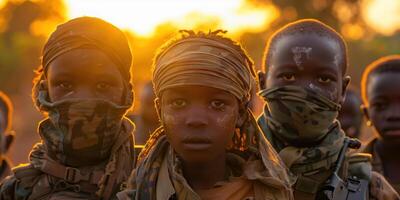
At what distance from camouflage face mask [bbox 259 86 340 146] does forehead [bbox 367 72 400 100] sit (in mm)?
1853

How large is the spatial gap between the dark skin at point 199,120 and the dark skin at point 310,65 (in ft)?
2.82

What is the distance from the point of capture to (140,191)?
3686 mm

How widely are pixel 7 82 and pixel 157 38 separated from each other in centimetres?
840

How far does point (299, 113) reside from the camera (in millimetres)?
4387

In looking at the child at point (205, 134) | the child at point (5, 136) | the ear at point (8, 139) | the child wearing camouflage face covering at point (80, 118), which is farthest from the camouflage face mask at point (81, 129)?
the ear at point (8, 139)

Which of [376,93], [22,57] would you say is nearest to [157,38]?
[22,57]

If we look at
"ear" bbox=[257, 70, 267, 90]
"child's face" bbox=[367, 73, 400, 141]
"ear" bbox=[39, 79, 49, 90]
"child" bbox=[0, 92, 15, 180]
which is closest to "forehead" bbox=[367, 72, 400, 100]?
"child's face" bbox=[367, 73, 400, 141]

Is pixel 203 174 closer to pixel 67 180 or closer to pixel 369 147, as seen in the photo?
pixel 67 180

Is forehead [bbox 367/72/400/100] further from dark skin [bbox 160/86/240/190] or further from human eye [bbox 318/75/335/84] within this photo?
dark skin [bbox 160/86/240/190]

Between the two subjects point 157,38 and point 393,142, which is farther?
point 157,38

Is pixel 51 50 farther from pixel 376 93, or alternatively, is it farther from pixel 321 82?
pixel 376 93

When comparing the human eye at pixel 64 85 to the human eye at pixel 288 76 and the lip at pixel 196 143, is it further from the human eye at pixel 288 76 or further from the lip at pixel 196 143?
the human eye at pixel 288 76

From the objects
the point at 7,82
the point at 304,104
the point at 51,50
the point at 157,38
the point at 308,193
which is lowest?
the point at 308,193

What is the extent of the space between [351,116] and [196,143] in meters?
5.27
